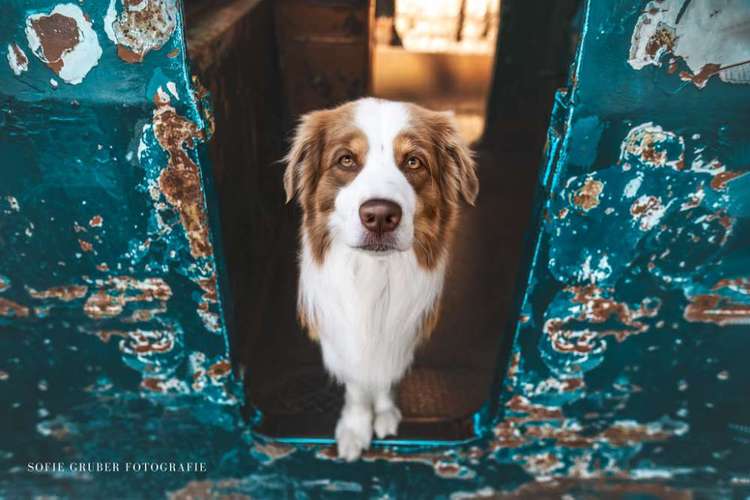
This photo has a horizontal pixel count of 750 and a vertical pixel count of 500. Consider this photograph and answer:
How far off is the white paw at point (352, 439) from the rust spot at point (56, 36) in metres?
1.46

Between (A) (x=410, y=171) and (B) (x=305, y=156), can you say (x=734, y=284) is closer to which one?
(A) (x=410, y=171)

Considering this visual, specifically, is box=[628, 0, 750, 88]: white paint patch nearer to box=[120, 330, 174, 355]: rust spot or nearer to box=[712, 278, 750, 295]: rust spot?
box=[712, 278, 750, 295]: rust spot

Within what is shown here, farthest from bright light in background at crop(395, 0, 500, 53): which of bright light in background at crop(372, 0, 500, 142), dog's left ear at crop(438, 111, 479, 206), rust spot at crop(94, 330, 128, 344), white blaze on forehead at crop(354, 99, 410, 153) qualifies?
rust spot at crop(94, 330, 128, 344)

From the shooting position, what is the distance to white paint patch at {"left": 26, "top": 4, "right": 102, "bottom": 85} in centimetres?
115

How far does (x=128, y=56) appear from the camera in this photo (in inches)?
47.4

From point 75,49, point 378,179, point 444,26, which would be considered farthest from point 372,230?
point 444,26

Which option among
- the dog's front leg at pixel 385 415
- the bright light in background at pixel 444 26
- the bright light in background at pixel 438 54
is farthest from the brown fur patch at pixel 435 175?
the bright light in background at pixel 444 26

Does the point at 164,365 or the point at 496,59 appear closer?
the point at 164,365

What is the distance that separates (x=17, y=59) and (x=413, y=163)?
99 centimetres

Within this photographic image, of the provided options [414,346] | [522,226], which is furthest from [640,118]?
[522,226]

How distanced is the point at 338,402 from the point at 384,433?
0.94 ft

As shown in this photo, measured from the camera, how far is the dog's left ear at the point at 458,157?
1565mm

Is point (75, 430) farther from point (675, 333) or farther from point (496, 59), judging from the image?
point (496, 59)

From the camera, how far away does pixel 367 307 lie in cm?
167
